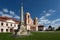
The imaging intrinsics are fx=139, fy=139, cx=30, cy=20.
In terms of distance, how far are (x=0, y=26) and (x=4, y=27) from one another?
8.85 ft

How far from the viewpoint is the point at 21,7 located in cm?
3653

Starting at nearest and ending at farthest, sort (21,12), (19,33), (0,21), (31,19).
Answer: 1. (19,33)
2. (21,12)
3. (0,21)
4. (31,19)

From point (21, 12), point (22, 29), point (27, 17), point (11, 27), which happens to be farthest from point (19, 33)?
point (27, 17)

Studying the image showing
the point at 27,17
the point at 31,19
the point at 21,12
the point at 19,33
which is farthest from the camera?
the point at 31,19

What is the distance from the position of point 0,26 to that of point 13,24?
9.87 m

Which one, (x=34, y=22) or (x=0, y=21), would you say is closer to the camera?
(x=0, y=21)

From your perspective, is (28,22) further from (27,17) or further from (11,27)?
(11,27)

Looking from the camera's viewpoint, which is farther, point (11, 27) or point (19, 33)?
point (11, 27)

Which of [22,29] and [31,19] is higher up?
[31,19]

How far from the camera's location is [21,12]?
36.2 metres

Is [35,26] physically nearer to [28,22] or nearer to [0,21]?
[28,22]

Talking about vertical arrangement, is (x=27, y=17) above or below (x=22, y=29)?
above

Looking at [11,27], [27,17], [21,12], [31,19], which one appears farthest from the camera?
[31,19]

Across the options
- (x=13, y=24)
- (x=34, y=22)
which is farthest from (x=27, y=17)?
(x=13, y=24)
